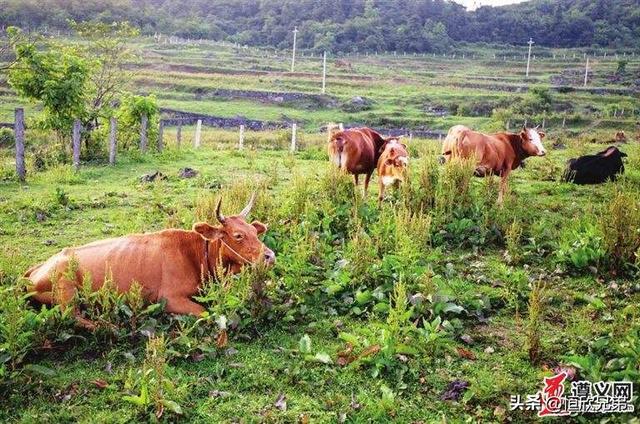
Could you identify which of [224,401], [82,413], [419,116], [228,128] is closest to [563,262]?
[224,401]

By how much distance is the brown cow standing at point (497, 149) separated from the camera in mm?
10062

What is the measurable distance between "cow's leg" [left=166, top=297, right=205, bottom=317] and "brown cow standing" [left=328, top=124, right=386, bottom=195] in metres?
4.66

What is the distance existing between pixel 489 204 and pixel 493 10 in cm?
12127

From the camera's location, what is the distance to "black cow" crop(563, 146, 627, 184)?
12.8 m

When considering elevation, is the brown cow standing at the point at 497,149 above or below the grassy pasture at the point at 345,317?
above

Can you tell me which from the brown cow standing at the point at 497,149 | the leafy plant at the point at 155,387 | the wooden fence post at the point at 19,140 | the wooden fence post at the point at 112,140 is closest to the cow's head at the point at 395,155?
the brown cow standing at the point at 497,149

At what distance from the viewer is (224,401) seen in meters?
4.41

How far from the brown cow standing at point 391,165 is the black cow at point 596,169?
538 centimetres

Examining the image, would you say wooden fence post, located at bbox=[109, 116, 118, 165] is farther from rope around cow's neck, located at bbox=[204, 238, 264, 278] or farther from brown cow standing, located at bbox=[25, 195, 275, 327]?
rope around cow's neck, located at bbox=[204, 238, 264, 278]

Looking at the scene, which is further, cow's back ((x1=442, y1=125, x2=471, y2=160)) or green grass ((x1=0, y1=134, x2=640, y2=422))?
cow's back ((x1=442, y1=125, x2=471, y2=160))

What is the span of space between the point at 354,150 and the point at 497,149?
8.67ft

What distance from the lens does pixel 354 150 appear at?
10.1 meters

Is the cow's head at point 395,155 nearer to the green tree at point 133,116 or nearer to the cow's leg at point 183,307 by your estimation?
the cow's leg at point 183,307

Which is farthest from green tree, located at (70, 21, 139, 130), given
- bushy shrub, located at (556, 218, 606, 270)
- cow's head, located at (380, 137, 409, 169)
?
bushy shrub, located at (556, 218, 606, 270)
